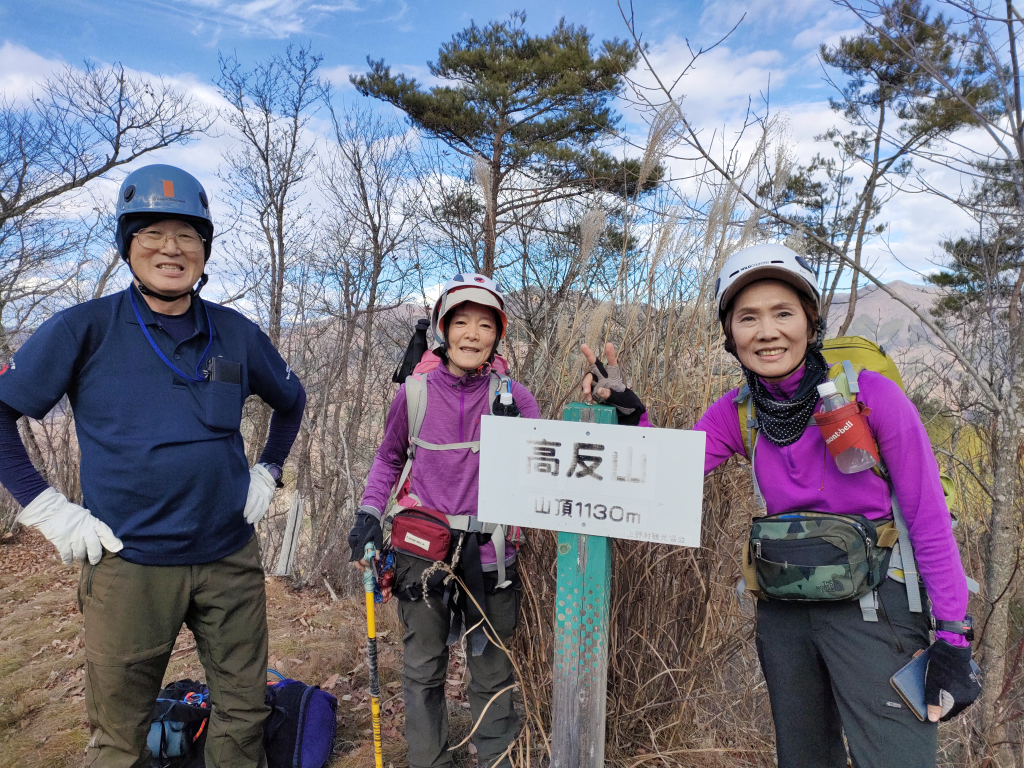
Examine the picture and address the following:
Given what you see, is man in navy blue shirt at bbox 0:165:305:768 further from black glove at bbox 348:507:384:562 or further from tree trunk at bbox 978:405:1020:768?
tree trunk at bbox 978:405:1020:768

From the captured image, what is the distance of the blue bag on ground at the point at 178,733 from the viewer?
2.36m

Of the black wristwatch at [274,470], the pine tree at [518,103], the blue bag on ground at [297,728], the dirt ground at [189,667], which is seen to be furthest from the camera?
the pine tree at [518,103]

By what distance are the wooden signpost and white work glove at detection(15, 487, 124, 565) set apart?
1.32 metres

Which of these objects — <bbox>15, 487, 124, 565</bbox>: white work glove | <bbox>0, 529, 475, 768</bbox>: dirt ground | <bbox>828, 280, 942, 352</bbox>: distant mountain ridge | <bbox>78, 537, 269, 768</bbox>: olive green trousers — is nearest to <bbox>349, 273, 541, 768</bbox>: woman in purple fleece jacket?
<bbox>78, 537, 269, 768</bbox>: olive green trousers

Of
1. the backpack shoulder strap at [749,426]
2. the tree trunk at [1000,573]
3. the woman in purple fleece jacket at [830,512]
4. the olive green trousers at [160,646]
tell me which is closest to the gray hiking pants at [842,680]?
the woman in purple fleece jacket at [830,512]

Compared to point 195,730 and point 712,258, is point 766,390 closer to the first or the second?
point 712,258

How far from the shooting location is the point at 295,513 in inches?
143

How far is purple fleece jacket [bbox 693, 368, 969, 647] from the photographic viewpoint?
1350 mm

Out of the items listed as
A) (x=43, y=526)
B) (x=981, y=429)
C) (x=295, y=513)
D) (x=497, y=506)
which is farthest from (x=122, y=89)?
(x=981, y=429)

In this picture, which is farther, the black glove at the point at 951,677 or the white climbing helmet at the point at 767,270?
the white climbing helmet at the point at 767,270

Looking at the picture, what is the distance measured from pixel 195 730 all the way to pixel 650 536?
2.33m

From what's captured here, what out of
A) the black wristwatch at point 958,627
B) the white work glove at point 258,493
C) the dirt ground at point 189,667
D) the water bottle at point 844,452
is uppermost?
the water bottle at point 844,452

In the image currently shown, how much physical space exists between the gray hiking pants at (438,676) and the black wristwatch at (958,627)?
131 centimetres

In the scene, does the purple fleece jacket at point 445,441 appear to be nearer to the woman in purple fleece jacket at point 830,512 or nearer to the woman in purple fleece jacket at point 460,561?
the woman in purple fleece jacket at point 460,561
